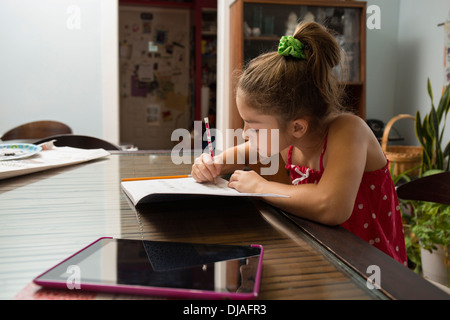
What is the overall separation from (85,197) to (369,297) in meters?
0.61

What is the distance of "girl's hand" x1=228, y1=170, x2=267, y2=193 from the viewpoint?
2.71 ft

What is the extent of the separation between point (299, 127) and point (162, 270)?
0.66m

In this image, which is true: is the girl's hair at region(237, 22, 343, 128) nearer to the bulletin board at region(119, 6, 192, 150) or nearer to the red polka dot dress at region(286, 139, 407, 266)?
the red polka dot dress at region(286, 139, 407, 266)

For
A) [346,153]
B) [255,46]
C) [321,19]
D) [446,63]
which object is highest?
[321,19]

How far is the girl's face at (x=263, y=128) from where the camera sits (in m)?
1.00

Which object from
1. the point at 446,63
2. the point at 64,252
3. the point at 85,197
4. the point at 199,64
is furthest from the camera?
the point at 199,64

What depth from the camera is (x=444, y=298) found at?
1.24 ft

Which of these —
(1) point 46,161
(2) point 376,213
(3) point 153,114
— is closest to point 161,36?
(3) point 153,114

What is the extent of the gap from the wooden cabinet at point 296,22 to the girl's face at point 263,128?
206 centimetres

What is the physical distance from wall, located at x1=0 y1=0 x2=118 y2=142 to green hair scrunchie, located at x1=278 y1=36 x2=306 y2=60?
2.38m

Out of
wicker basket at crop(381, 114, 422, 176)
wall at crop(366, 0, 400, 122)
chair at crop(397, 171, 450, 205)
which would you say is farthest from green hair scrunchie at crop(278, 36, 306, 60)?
wall at crop(366, 0, 400, 122)

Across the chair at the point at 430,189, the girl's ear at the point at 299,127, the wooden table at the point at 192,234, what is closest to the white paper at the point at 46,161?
the wooden table at the point at 192,234
